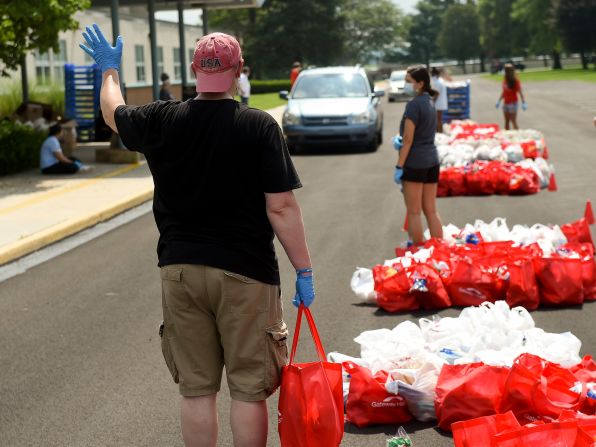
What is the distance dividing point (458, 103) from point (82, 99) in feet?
34.1

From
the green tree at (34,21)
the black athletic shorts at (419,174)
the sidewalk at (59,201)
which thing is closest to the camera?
the black athletic shorts at (419,174)

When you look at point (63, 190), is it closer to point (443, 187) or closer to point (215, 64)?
point (443, 187)

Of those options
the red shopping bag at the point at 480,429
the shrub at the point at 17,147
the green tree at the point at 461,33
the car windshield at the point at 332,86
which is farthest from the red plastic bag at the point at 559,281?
the green tree at the point at 461,33

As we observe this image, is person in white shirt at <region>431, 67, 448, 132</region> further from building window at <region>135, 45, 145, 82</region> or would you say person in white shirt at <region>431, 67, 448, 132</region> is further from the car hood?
building window at <region>135, 45, 145, 82</region>

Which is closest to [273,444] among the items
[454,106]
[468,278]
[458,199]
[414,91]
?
[468,278]

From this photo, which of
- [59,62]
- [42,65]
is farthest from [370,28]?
[42,65]

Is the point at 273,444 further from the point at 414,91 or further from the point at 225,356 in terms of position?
the point at 414,91

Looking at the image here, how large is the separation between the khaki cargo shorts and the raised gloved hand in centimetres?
15

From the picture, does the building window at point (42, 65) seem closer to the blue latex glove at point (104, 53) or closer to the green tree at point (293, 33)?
the blue latex glove at point (104, 53)

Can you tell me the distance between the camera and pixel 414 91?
9.83 metres

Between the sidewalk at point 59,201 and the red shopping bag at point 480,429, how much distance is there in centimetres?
746

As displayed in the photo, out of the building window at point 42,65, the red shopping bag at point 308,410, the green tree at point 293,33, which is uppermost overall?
the green tree at point 293,33

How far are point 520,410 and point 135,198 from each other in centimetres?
1114

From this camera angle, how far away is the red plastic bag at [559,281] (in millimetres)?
8195
